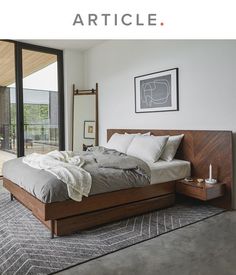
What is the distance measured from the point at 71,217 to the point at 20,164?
1.07 m

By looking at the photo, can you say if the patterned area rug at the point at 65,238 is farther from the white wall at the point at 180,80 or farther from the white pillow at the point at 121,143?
the white wall at the point at 180,80

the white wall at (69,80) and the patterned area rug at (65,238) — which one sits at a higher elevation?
the white wall at (69,80)

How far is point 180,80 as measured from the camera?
372cm

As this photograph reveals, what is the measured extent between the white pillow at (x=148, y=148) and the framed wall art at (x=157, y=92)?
599 mm

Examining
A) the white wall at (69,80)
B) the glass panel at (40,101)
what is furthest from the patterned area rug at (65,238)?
the white wall at (69,80)

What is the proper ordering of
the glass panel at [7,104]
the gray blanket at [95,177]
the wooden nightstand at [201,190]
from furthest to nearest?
the glass panel at [7,104]
the wooden nightstand at [201,190]
the gray blanket at [95,177]

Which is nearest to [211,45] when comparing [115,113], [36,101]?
[115,113]

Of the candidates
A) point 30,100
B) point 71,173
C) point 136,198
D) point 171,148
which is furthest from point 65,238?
point 30,100

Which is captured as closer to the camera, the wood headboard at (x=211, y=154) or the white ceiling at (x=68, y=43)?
the wood headboard at (x=211, y=154)

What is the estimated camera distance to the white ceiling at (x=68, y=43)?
16.7 ft

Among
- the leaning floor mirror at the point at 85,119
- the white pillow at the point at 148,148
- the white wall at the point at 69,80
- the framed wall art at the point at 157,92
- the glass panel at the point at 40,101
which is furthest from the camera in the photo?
the white wall at the point at 69,80
